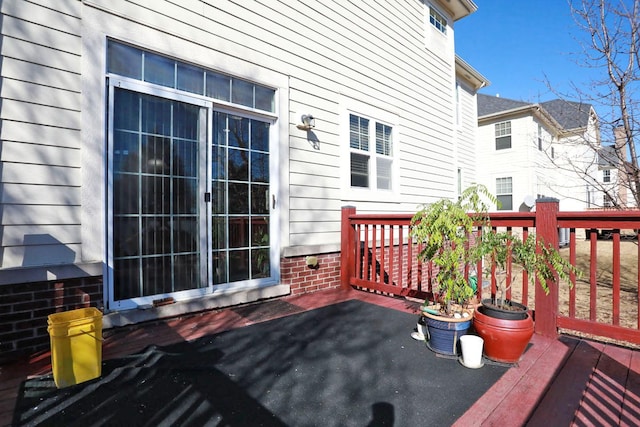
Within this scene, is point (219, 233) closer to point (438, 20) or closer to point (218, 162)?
point (218, 162)

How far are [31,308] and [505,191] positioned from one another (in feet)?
48.0

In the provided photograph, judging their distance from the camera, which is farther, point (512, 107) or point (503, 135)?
point (503, 135)

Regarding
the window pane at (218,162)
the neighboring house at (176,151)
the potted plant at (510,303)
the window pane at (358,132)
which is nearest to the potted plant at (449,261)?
the potted plant at (510,303)

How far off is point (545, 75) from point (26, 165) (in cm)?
662

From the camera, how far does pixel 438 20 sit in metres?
7.32

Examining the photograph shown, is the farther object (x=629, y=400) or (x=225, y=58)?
(x=225, y=58)

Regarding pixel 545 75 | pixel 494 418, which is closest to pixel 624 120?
pixel 545 75

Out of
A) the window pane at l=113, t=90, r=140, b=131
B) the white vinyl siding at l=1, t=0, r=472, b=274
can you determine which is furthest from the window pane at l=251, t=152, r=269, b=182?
the window pane at l=113, t=90, r=140, b=131

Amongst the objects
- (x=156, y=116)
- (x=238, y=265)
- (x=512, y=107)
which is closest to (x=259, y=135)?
(x=156, y=116)

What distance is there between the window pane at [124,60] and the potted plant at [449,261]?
114 inches

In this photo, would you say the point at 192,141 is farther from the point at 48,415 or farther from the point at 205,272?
the point at 48,415

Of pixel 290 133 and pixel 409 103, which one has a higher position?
pixel 409 103

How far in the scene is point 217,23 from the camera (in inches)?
136

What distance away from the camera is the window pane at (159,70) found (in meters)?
3.02
